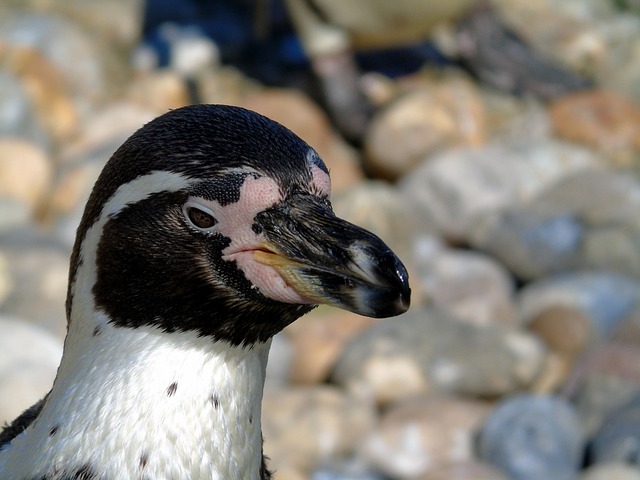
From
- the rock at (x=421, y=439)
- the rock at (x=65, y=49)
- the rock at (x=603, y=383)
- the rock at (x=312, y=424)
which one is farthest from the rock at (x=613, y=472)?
the rock at (x=65, y=49)

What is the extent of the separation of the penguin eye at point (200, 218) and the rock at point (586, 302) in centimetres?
376

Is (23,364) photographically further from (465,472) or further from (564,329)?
(564,329)

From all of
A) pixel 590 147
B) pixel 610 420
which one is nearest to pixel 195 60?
pixel 590 147

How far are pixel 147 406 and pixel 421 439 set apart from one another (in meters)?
2.90

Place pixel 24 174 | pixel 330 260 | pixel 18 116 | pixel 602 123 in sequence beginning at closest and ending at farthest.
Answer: pixel 330 260, pixel 24 174, pixel 18 116, pixel 602 123

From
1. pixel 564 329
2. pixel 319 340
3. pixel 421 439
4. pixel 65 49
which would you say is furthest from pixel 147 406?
pixel 65 49

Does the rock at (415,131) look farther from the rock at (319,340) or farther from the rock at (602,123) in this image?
the rock at (319,340)

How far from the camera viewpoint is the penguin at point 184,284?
68.6 inches

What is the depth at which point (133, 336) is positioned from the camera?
177cm

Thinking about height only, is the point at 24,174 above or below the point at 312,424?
above

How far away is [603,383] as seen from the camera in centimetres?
462

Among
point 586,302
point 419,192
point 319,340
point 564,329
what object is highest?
point 419,192

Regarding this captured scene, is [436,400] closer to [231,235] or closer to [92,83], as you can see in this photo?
[231,235]

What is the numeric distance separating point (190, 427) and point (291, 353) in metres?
3.30
